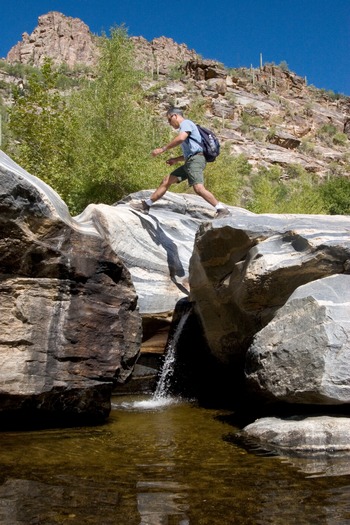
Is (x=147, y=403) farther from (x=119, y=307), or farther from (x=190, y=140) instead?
(x=190, y=140)

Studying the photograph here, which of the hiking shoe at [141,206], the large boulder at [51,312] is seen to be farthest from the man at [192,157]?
the large boulder at [51,312]

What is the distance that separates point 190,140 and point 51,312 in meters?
4.30

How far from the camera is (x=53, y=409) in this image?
20.4 feet

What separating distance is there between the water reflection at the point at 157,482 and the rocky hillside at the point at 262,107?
54179 millimetres

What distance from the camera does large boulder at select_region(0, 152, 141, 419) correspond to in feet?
19.8

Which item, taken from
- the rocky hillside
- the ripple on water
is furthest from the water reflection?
the rocky hillside

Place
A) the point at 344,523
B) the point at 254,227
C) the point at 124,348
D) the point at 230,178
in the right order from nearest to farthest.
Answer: the point at 344,523 < the point at 124,348 < the point at 254,227 < the point at 230,178

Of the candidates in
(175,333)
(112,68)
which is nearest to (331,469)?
(175,333)

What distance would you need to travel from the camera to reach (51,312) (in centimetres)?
632

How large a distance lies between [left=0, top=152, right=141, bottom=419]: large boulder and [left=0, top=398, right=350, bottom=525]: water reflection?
1.37 ft

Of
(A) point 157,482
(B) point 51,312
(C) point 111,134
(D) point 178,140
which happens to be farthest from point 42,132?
(A) point 157,482

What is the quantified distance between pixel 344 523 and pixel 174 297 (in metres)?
6.44

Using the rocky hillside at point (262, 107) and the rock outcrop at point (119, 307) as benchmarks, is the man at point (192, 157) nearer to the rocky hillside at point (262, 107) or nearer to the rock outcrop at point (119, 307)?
the rock outcrop at point (119, 307)

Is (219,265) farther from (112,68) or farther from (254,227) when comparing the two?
(112,68)
